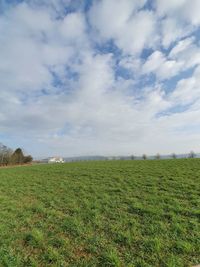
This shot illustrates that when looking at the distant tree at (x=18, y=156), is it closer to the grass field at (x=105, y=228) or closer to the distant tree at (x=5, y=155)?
the distant tree at (x=5, y=155)

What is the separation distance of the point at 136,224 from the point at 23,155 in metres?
41.1

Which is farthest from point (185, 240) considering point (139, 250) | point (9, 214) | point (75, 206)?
point (9, 214)

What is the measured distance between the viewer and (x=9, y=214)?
703 cm

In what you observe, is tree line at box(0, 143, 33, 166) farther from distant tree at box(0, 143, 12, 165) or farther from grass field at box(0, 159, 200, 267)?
grass field at box(0, 159, 200, 267)

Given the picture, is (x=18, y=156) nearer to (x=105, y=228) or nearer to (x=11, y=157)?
(x=11, y=157)

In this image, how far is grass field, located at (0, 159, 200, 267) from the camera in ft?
14.2

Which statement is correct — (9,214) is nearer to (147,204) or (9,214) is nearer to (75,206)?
(75,206)

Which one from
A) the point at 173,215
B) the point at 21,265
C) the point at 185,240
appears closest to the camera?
the point at 21,265

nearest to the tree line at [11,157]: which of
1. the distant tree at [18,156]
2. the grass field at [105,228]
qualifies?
the distant tree at [18,156]

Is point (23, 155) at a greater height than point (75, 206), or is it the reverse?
point (23, 155)

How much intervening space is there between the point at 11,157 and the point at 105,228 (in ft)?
126

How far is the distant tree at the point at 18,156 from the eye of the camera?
41.1 m

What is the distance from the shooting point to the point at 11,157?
4044 centimetres

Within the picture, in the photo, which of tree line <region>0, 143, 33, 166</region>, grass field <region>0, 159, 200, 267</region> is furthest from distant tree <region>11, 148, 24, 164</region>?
grass field <region>0, 159, 200, 267</region>
